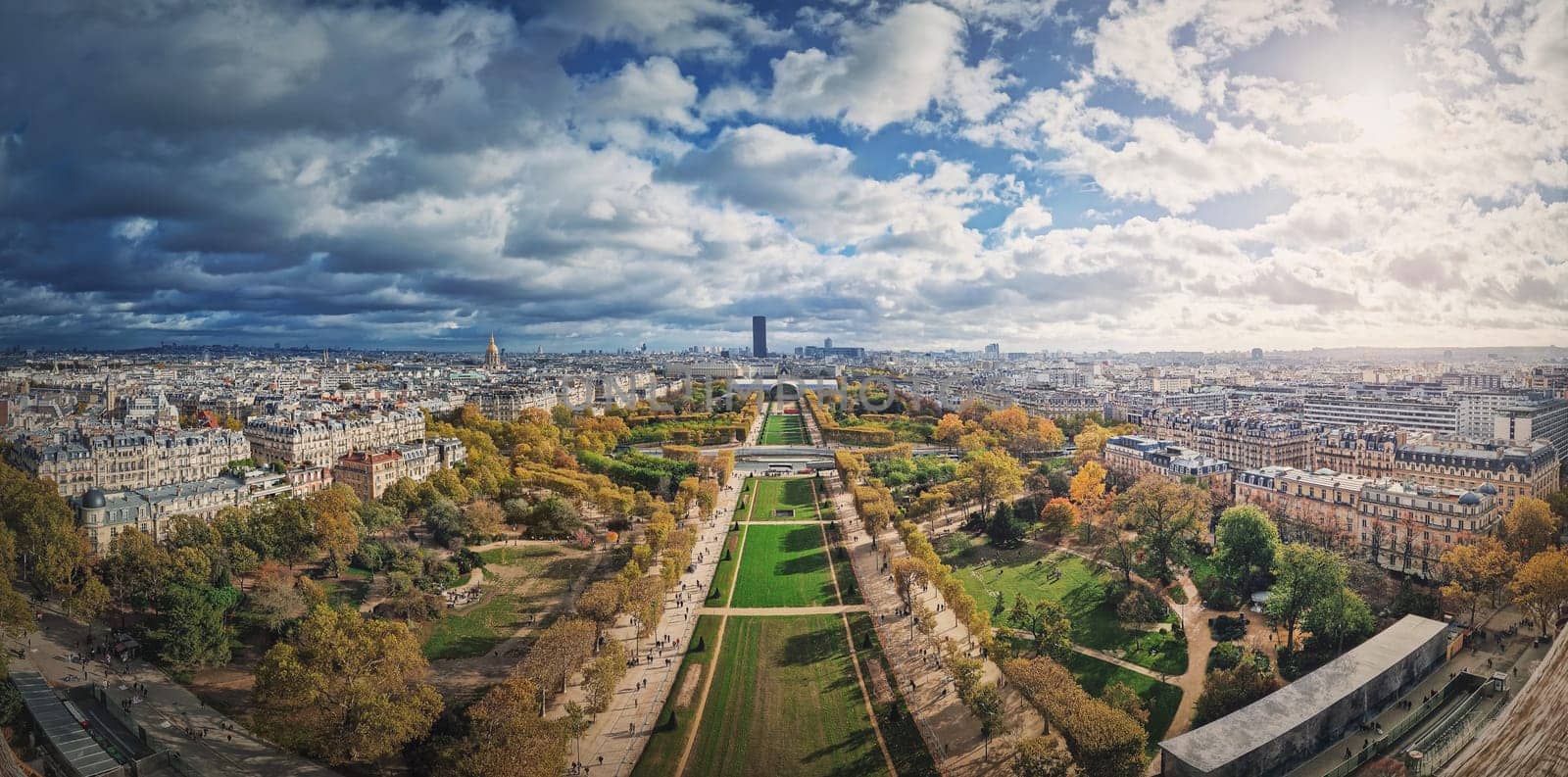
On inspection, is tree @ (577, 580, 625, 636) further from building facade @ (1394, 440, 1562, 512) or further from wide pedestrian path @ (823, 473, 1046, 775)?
building facade @ (1394, 440, 1562, 512)

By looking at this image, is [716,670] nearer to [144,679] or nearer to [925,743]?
[925,743]

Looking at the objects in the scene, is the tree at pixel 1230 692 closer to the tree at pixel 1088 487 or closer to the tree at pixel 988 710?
the tree at pixel 988 710

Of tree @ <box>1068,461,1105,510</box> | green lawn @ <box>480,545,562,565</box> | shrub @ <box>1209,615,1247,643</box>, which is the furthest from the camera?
tree @ <box>1068,461,1105,510</box>

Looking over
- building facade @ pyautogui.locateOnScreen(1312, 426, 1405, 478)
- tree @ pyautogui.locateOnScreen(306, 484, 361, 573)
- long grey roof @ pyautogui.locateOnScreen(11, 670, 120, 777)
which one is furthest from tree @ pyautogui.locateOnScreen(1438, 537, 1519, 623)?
tree @ pyautogui.locateOnScreen(306, 484, 361, 573)

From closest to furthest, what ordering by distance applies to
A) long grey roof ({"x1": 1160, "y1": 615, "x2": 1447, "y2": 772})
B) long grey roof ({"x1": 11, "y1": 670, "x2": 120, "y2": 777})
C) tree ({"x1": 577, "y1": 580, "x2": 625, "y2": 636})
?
long grey roof ({"x1": 1160, "y1": 615, "x2": 1447, "y2": 772})
long grey roof ({"x1": 11, "y1": 670, "x2": 120, "y2": 777})
tree ({"x1": 577, "y1": 580, "x2": 625, "y2": 636})

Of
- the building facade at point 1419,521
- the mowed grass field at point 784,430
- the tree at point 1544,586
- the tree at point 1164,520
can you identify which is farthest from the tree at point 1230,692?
the mowed grass field at point 784,430

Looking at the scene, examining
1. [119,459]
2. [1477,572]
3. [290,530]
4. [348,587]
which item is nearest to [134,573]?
[290,530]

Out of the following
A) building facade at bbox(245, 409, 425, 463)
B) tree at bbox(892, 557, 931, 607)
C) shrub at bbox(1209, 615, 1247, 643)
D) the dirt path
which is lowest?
the dirt path

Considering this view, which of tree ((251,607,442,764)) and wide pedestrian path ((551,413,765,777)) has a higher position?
tree ((251,607,442,764))

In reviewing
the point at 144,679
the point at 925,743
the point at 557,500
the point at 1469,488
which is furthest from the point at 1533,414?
the point at 144,679
